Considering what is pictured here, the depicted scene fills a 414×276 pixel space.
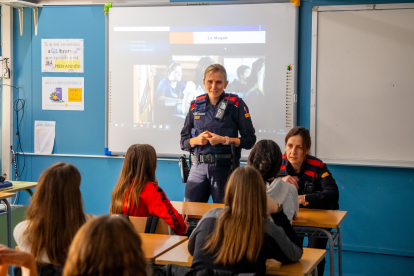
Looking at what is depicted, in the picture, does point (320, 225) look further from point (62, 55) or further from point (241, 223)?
point (62, 55)

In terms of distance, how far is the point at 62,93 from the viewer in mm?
4793

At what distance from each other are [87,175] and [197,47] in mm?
1860

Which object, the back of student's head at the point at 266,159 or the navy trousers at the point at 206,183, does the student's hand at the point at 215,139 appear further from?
the back of student's head at the point at 266,159

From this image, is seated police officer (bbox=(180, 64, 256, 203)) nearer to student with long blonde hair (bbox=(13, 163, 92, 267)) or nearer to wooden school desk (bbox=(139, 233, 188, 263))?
wooden school desk (bbox=(139, 233, 188, 263))

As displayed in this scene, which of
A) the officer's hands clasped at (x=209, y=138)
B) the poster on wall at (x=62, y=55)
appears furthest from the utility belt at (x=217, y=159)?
the poster on wall at (x=62, y=55)

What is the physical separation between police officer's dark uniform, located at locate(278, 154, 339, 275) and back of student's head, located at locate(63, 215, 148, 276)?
2.05 meters

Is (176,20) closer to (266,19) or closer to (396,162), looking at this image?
(266,19)

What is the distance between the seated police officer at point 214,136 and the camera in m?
3.31

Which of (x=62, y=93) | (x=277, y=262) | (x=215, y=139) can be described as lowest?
(x=277, y=262)

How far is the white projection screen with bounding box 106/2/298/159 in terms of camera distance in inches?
163

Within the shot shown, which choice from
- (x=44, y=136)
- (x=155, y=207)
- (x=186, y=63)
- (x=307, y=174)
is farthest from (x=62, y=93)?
(x=307, y=174)

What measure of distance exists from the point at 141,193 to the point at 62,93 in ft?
9.12

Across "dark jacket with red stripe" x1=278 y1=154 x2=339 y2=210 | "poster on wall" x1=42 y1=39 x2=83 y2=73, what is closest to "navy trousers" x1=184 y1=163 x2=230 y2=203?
"dark jacket with red stripe" x1=278 y1=154 x2=339 y2=210

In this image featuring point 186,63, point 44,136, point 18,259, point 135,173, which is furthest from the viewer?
point 44,136
